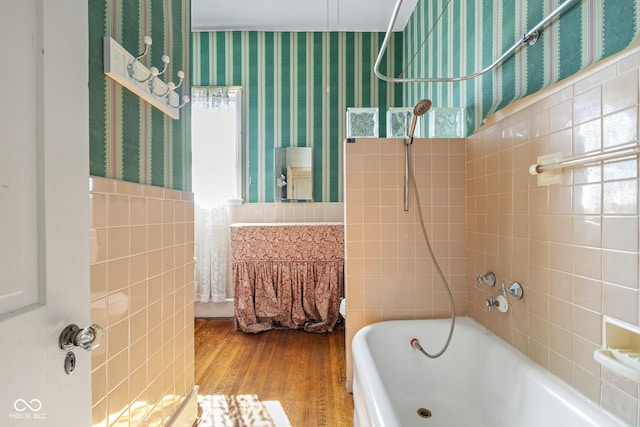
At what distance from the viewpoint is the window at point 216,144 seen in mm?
2846

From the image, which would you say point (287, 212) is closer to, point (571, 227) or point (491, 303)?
point (491, 303)

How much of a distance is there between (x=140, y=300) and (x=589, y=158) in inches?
63.2

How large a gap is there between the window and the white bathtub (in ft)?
6.67

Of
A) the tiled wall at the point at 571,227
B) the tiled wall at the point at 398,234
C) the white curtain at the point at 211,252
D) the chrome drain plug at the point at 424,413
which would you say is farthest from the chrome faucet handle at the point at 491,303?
the white curtain at the point at 211,252

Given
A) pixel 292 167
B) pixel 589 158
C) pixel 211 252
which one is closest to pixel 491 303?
pixel 589 158

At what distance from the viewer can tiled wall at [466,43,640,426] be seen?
2.67ft

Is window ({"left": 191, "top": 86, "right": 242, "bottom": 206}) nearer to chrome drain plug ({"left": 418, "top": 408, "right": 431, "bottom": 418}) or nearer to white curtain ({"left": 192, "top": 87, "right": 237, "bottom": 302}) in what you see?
white curtain ({"left": 192, "top": 87, "right": 237, "bottom": 302})

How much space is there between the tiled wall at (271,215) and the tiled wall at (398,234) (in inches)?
50.0

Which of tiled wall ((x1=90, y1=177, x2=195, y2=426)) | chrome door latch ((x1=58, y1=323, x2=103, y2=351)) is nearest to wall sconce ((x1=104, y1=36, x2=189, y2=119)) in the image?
tiled wall ((x1=90, y1=177, x2=195, y2=426))

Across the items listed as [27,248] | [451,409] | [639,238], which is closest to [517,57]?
[639,238]

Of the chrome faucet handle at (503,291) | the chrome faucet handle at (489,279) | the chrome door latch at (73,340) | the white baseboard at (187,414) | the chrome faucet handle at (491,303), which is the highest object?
the chrome door latch at (73,340)

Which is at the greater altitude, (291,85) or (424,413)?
(291,85)

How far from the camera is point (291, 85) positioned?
2.89 m

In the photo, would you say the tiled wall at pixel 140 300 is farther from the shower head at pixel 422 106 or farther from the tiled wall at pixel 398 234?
the shower head at pixel 422 106
